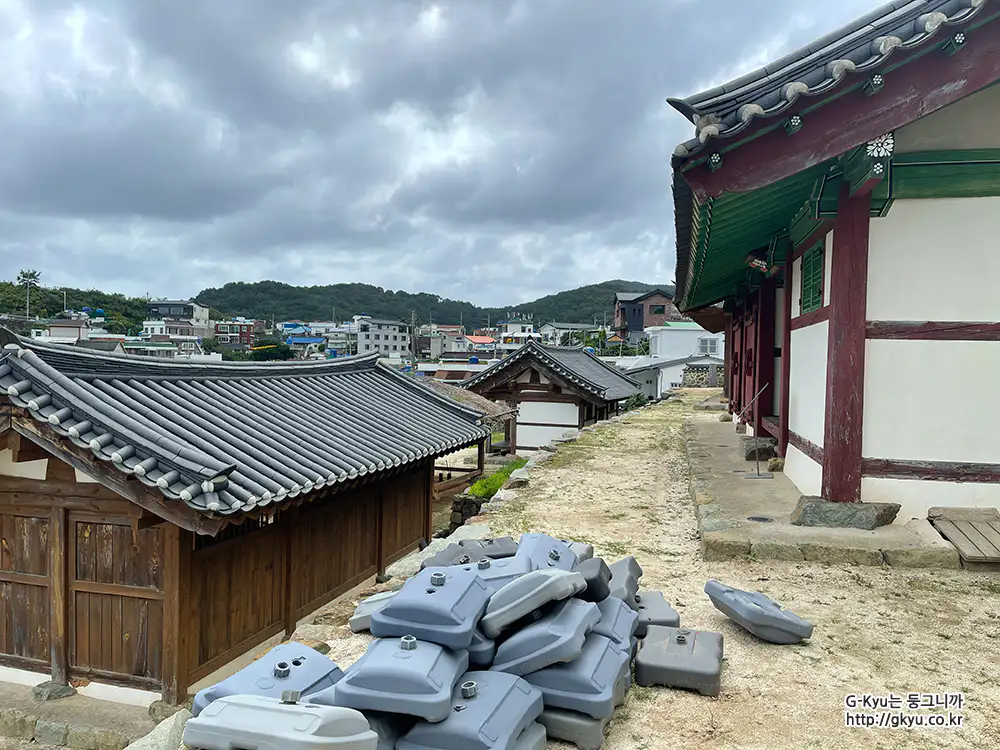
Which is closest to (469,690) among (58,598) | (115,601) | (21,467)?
(115,601)

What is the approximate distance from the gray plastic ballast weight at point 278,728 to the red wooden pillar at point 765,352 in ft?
28.1

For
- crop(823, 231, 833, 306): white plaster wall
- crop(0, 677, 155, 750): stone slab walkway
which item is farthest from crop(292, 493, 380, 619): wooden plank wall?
crop(823, 231, 833, 306): white plaster wall

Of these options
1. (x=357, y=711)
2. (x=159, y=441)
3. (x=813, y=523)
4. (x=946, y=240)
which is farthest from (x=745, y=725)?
(x=159, y=441)

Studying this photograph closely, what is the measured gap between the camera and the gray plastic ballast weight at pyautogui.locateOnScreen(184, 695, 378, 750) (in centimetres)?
191

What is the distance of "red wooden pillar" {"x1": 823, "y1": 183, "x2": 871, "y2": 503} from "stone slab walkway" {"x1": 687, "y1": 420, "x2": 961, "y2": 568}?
0.42 metres

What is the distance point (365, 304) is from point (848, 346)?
149045 millimetres

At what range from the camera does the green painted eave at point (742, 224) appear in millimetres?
5159

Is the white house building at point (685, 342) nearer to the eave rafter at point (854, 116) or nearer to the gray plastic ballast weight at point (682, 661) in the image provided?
the eave rafter at point (854, 116)

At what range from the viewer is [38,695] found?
5.82m

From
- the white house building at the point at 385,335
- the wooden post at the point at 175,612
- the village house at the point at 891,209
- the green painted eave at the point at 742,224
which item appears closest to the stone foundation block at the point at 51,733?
the wooden post at the point at 175,612

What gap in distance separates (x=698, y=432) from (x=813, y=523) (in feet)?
26.3

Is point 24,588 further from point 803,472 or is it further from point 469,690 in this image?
point 803,472

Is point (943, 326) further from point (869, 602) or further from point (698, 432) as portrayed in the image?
point (698, 432)

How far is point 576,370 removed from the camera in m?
21.9
